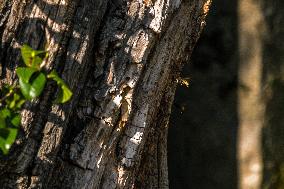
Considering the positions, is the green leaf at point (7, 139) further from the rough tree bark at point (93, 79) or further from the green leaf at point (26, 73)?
the rough tree bark at point (93, 79)

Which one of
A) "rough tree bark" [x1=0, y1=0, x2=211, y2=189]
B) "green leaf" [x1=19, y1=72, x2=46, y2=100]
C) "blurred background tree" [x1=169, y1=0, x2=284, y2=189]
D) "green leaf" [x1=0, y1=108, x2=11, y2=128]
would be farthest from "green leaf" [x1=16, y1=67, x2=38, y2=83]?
"blurred background tree" [x1=169, y1=0, x2=284, y2=189]

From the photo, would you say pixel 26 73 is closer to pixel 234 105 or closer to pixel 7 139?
pixel 7 139

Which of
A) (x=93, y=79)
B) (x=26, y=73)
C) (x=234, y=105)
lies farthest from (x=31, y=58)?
(x=234, y=105)

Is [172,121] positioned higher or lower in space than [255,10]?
lower

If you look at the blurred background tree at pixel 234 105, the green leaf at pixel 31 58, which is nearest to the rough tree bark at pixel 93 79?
the green leaf at pixel 31 58

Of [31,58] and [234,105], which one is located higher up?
→ [234,105]

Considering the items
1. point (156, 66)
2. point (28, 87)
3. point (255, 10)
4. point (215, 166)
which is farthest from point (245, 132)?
point (28, 87)

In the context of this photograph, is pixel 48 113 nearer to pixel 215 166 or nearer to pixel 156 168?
pixel 156 168

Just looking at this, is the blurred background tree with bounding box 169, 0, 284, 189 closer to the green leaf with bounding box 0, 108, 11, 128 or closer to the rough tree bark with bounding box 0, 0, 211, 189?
the rough tree bark with bounding box 0, 0, 211, 189
